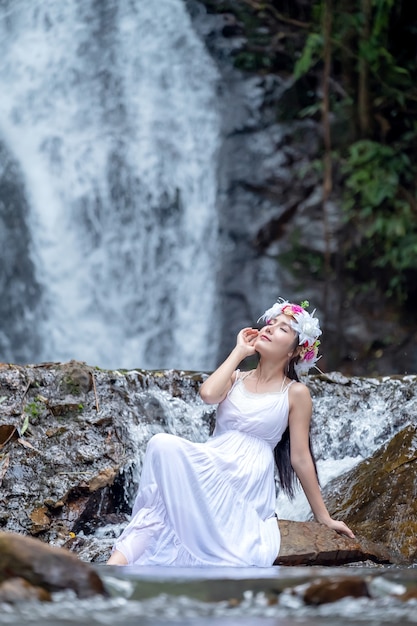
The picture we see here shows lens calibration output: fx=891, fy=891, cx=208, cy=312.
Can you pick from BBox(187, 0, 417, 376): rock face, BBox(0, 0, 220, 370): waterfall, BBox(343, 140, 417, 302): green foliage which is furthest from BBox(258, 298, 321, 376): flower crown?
BBox(343, 140, 417, 302): green foliage

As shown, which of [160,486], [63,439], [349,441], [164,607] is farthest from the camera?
[349,441]

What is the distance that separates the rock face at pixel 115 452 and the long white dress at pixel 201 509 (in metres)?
0.32

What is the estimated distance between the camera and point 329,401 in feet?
20.7

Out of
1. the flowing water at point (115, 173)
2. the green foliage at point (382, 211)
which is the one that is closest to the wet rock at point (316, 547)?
the flowing water at point (115, 173)

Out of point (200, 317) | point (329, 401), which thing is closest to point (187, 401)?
point (329, 401)

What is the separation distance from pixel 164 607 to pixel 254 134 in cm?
968

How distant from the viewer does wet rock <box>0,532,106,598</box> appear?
2572mm

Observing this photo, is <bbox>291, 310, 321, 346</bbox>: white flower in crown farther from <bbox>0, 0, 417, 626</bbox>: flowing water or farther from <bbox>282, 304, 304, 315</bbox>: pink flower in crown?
<bbox>0, 0, 417, 626</bbox>: flowing water

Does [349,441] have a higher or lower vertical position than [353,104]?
lower

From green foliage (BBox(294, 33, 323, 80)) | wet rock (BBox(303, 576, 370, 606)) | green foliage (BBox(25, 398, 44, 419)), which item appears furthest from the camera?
green foliage (BBox(294, 33, 323, 80))

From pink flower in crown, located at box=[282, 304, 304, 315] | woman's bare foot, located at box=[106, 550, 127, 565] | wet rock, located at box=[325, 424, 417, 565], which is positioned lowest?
wet rock, located at box=[325, 424, 417, 565]

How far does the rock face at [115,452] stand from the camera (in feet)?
15.9

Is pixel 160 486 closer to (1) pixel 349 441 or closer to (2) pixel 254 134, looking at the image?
(1) pixel 349 441

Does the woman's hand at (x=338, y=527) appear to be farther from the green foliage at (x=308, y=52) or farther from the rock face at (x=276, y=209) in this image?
the green foliage at (x=308, y=52)
